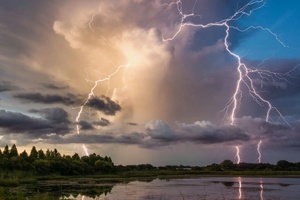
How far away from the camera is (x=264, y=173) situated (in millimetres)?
129750

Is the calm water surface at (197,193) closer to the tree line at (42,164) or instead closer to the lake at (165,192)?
the lake at (165,192)

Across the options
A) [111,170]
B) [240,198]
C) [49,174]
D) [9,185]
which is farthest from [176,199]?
[111,170]

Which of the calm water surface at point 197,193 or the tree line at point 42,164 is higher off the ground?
the tree line at point 42,164

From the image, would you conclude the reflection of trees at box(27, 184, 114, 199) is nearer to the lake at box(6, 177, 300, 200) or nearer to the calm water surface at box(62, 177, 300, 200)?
the lake at box(6, 177, 300, 200)

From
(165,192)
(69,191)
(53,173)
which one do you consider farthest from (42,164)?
(165,192)

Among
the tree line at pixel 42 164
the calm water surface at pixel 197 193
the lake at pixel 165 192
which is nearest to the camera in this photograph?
the calm water surface at pixel 197 193

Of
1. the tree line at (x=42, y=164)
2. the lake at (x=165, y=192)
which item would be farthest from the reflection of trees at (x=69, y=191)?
the tree line at (x=42, y=164)

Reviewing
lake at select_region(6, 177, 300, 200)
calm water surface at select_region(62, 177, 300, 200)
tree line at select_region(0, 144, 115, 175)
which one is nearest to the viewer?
calm water surface at select_region(62, 177, 300, 200)

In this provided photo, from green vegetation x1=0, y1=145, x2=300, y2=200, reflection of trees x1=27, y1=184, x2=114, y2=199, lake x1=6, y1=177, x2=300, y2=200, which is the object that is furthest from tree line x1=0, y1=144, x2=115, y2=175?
reflection of trees x1=27, y1=184, x2=114, y2=199

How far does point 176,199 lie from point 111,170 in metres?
84.9

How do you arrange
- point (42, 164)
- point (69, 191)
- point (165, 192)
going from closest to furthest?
point (165, 192), point (69, 191), point (42, 164)

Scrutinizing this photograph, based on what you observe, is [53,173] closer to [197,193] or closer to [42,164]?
[42,164]

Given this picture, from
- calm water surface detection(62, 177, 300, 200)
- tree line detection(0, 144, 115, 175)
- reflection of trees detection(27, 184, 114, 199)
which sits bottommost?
reflection of trees detection(27, 184, 114, 199)

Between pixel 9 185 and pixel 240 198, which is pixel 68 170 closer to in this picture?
pixel 9 185
